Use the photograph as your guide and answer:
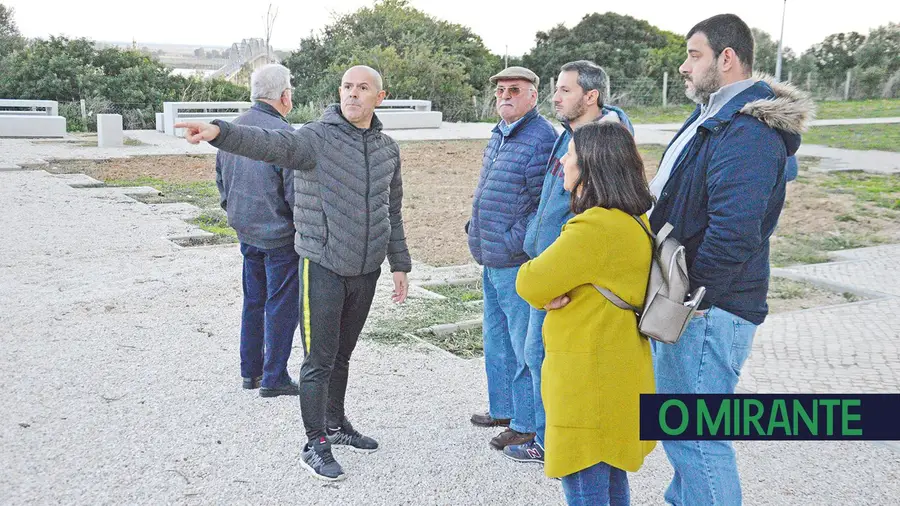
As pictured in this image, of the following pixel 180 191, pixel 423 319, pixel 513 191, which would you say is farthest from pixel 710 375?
pixel 180 191

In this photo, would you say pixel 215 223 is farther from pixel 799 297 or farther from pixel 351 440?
pixel 351 440

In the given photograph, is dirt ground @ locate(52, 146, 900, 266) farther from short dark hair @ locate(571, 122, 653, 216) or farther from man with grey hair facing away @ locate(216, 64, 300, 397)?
short dark hair @ locate(571, 122, 653, 216)

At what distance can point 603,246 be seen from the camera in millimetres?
2922

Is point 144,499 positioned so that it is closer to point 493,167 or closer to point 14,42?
point 493,167

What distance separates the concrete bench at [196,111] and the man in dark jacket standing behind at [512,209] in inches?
825

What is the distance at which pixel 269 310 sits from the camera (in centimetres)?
527

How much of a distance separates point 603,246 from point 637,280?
20 centimetres

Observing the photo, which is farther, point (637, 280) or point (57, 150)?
point (57, 150)

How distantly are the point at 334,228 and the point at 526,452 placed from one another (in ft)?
4.80

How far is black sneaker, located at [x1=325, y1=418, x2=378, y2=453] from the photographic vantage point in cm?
450

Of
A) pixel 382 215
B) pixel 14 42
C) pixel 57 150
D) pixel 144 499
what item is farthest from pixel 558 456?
pixel 14 42

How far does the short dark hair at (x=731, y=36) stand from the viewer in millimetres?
3152

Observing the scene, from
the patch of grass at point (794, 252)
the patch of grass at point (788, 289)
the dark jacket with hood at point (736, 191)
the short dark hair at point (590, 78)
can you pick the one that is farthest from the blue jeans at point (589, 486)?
the patch of grass at point (794, 252)

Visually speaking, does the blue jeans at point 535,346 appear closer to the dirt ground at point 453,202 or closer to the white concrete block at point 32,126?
the dirt ground at point 453,202
